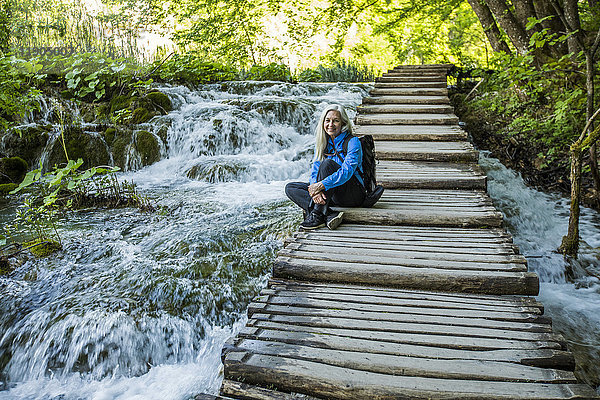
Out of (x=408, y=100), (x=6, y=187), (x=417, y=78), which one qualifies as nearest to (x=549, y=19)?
(x=408, y=100)

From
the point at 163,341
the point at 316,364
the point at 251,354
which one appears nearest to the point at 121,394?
the point at 163,341

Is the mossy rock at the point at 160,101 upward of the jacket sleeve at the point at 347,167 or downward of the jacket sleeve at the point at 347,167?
upward

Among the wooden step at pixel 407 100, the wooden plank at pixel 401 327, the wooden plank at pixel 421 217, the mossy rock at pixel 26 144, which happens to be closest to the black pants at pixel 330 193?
the wooden plank at pixel 421 217

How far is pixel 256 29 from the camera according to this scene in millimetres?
14930

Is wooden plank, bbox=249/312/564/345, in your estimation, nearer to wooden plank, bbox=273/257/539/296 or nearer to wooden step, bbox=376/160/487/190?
wooden plank, bbox=273/257/539/296

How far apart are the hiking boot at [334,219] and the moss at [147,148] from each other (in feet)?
19.3

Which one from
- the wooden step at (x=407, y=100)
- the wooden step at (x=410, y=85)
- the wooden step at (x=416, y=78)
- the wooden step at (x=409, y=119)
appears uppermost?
the wooden step at (x=416, y=78)

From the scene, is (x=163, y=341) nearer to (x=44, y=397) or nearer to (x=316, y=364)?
(x=44, y=397)

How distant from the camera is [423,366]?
1.99 meters

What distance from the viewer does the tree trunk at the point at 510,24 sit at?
24.0 ft

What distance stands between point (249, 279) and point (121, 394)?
1.59m

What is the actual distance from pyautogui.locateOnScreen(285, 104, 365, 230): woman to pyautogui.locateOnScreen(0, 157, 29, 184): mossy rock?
21.1 ft

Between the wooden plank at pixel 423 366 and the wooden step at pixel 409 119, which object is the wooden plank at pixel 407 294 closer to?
the wooden plank at pixel 423 366

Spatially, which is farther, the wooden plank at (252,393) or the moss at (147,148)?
the moss at (147,148)
